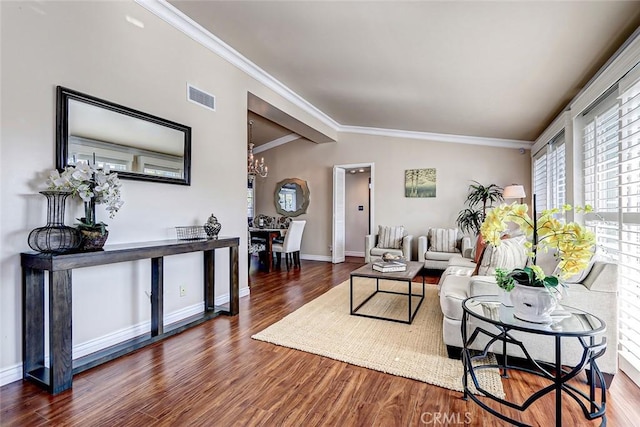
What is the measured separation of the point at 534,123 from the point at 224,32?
14.1 feet

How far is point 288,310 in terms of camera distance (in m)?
3.38

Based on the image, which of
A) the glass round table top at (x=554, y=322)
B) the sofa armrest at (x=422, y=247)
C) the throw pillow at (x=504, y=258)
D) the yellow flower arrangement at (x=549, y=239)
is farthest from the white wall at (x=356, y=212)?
the yellow flower arrangement at (x=549, y=239)

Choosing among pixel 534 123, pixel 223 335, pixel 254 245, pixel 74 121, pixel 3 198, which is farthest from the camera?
pixel 254 245

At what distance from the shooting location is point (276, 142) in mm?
7492

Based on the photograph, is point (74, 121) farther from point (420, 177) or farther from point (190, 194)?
point (420, 177)

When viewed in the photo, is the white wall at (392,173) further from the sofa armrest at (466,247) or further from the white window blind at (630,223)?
the white window blind at (630,223)

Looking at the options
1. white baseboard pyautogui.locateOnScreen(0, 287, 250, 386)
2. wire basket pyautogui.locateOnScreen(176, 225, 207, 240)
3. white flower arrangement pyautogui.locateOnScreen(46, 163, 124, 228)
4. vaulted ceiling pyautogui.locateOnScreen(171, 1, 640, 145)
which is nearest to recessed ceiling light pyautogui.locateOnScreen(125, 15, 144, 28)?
vaulted ceiling pyautogui.locateOnScreen(171, 1, 640, 145)

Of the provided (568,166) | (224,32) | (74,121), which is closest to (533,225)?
(568,166)

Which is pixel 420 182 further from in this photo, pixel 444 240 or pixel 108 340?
pixel 108 340

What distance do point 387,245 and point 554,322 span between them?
435cm

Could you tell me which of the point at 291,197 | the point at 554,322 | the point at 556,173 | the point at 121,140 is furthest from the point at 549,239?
the point at 291,197

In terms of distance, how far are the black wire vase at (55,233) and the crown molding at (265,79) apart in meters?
1.83

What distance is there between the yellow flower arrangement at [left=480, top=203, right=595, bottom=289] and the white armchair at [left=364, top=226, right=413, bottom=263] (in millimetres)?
4017

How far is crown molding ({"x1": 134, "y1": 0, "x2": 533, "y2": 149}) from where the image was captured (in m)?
2.93
